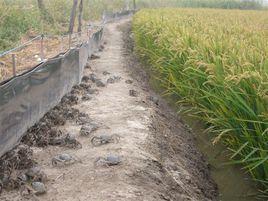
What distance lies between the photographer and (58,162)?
414 cm

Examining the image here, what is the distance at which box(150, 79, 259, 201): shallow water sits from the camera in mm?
4250

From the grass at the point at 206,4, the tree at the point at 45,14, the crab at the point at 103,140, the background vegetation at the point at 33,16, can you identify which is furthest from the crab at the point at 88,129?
the grass at the point at 206,4

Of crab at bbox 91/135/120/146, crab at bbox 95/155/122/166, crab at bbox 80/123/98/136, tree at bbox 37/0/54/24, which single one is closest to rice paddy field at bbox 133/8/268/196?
crab at bbox 95/155/122/166

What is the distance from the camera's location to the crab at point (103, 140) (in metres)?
4.72

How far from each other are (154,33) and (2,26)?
15.9ft

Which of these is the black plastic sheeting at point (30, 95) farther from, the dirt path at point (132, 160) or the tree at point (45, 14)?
the tree at point (45, 14)

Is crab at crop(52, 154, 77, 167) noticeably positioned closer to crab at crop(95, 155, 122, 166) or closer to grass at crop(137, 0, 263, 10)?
crab at crop(95, 155, 122, 166)

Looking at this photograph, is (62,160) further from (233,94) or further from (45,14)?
(45,14)

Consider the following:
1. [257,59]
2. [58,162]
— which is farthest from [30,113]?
[257,59]

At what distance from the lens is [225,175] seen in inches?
182

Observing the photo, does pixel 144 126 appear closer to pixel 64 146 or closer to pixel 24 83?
pixel 64 146

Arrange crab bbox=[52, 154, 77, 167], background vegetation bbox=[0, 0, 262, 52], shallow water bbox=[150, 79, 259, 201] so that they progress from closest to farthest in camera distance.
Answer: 1. crab bbox=[52, 154, 77, 167]
2. shallow water bbox=[150, 79, 259, 201]
3. background vegetation bbox=[0, 0, 262, 52]

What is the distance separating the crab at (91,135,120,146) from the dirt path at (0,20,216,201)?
5cm

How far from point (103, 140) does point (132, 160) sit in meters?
0.62
